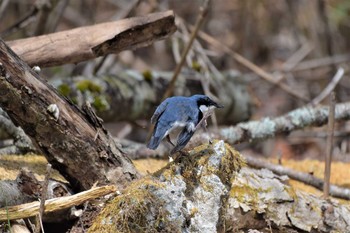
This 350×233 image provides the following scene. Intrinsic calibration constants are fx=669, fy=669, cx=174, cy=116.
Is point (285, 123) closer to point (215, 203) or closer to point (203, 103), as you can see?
point (203, 103)

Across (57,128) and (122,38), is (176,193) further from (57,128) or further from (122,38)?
(122,38)

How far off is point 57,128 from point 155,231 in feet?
1.76

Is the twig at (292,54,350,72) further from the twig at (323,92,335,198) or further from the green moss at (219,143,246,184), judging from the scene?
the green moss at (219,143,246,184)

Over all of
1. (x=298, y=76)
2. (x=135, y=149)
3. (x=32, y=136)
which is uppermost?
(x=32, y=136)

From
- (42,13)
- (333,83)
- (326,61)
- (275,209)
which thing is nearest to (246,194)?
(275,209)

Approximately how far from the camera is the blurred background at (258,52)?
6023mm

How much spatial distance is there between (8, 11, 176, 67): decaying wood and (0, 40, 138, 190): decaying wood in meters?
0.66

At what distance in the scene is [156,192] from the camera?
8.00 feet

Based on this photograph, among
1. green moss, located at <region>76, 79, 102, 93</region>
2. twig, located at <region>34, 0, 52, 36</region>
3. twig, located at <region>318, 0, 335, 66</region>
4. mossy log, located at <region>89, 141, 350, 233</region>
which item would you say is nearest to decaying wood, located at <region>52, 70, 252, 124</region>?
green moss, located at <region>76, 79, 102, 93</region>

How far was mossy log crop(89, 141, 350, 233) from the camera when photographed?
2.41 meters

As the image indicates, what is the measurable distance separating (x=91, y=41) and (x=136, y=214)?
1100 mm

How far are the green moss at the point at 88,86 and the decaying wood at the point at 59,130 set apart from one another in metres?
1.87

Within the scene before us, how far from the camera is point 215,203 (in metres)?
2.57

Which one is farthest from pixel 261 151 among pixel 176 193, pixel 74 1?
pixel 176 193
